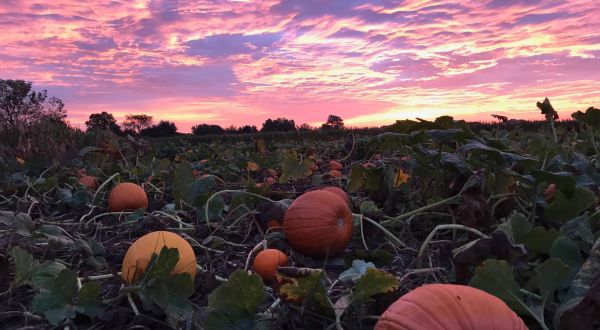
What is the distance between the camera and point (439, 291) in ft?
4.68

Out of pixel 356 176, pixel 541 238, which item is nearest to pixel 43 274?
pixel 356 176

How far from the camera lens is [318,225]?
2596mm

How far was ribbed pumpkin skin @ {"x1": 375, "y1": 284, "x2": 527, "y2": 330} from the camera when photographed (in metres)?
1.33

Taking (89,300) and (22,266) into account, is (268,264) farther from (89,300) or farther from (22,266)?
(22,266)

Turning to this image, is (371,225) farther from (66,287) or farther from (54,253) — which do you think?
(54,253)

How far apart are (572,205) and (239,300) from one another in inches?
65.2

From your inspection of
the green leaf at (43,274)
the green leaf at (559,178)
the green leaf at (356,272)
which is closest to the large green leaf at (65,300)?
the green leaf at (43,274)

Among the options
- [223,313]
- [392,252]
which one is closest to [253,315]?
[223,313]

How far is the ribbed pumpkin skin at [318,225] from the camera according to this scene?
260 centimetres

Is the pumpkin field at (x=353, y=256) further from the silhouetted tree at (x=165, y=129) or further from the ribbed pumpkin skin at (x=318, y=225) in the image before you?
the silhouetted tree at (x=165, y=129)

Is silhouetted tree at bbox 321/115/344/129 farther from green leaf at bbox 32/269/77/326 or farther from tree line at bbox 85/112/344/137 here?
green leaf at bbox 32/269/77/326

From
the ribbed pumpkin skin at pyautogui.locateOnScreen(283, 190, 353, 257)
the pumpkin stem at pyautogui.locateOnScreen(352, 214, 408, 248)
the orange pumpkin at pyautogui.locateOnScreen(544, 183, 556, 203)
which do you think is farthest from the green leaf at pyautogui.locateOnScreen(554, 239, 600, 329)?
the orange pumpkin at pyautogui.locateOnScreen(544, 183, 556, 203)

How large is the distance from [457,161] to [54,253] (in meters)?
2.27

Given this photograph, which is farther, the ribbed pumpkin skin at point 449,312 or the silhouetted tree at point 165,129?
the silhouetted tree at point 165,129
